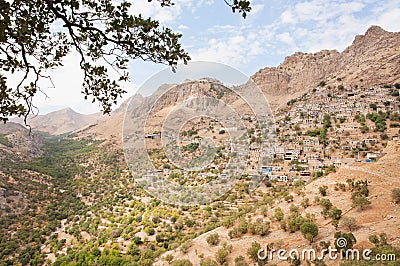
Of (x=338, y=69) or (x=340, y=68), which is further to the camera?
(x=338, y=69)

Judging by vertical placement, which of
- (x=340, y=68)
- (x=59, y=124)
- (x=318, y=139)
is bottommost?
(x=318, y=139)

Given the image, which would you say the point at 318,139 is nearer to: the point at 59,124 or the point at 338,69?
the point at 338,69

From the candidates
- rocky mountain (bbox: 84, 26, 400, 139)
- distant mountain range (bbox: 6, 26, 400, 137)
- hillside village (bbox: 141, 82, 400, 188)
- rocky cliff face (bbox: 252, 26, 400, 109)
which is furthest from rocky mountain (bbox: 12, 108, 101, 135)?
hillside village (bbox: 141, 82, 400, 188)

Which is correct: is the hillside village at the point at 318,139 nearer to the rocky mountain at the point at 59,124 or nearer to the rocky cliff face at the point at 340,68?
the rocky cliff face at the point at 340,68

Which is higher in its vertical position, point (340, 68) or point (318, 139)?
point (340, 68)

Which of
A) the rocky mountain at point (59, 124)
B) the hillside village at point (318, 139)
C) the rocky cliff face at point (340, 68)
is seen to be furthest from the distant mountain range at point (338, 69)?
the rocky mountain at point (59, 124)

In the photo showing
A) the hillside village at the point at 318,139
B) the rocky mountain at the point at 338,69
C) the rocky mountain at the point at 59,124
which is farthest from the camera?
the rocky mountain at the point at 59,124

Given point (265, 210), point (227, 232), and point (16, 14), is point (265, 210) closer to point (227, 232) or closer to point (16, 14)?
point (227, 232)

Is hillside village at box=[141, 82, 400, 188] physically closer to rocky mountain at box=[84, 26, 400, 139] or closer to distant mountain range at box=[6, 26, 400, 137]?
rocky mountain at box=[84, 26, 400, 139]

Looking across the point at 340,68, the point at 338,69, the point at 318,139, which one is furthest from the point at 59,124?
the point at 318,139

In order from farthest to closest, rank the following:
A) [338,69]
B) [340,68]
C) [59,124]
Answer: [59,124], [338,69], [340,68]
